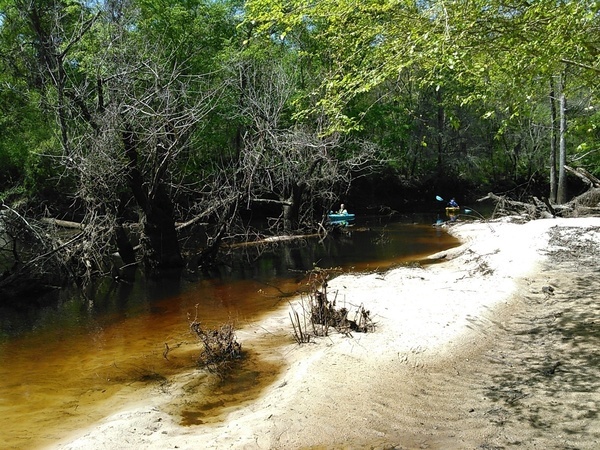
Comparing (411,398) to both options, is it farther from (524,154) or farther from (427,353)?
(524,154)

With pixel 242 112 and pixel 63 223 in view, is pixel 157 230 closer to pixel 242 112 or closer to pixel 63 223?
pixel 63 223

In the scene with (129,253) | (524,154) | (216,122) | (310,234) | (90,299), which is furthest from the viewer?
(524,154)

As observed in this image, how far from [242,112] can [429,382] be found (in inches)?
702

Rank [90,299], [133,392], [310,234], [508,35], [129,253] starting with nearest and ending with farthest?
[508,35] → [133,392] → [90,299] → [129,253] → [310,234]

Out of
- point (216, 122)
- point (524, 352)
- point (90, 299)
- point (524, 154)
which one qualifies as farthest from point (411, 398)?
point (524, 154)

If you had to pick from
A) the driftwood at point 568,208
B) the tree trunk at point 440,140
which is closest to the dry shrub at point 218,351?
the driftwood at point 568,208

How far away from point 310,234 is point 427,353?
632 inches

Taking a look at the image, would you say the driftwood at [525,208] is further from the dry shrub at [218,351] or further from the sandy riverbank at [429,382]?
the dry shrub at [218,351]

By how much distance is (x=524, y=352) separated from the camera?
6.48 metres

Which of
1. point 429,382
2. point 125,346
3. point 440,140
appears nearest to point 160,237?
point 125,346

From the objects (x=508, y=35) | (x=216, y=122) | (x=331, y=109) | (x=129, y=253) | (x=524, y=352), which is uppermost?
(x=216, y=122)

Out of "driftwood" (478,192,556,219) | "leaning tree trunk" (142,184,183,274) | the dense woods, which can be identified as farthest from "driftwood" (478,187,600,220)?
"leaning tree trunk" (142,184,183,274)

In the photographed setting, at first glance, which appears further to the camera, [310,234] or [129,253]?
[310,234]

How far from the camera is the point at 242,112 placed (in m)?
21.8
